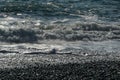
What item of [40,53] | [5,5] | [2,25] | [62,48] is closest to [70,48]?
[62,48]

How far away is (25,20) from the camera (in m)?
14.5

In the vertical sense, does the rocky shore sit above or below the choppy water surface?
above

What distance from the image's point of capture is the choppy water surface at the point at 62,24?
11039 mm

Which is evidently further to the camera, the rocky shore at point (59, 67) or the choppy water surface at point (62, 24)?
the choppy water surface at point (62, 24)

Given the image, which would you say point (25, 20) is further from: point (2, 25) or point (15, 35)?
point (15, 35)

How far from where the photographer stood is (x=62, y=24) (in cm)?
1407

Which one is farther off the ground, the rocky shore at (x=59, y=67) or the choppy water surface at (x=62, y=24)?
the rocky shore at (x=59, y=67)

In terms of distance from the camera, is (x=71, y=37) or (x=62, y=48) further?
(x=71, y=37)

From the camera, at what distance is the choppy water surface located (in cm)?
1104

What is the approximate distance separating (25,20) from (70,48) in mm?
4566

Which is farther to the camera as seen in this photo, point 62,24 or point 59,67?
point 62,24

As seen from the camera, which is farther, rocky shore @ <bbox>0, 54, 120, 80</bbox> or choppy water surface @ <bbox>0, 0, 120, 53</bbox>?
choppy water surface @ <bbox>0, 0, 120, 53</bbox>

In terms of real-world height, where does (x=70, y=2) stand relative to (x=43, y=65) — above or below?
below

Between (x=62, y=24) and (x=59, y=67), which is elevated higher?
(x=59, y=67)
